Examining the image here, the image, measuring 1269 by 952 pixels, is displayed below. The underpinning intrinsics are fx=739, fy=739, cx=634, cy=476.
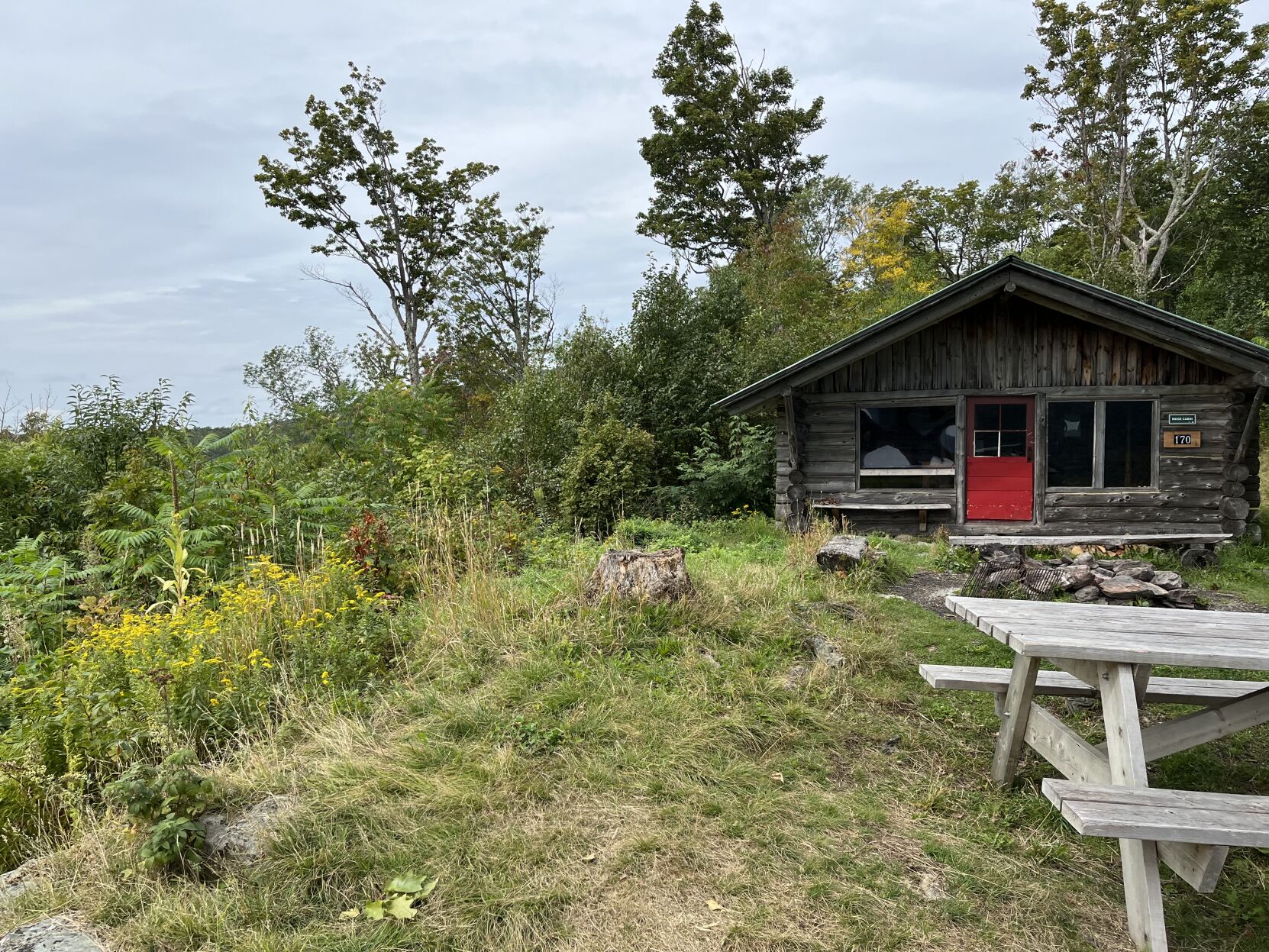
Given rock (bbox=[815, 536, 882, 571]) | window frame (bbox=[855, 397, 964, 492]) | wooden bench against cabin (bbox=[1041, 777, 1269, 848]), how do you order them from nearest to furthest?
wooden bench against cabin (bbox=[1041, 777, 1269, 848])
rock (bbox=[815, 536, 882, 571])
window frame (bbox=[855, 397, 964, 492])

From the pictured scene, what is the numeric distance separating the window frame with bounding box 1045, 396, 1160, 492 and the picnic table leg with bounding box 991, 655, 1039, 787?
930cm

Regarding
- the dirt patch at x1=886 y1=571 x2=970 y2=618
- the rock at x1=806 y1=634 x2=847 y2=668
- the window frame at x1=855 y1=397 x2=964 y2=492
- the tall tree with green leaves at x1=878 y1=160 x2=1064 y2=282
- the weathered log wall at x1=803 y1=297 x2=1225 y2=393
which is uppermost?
the tall tree with green leaves at x1=878 y1=160 x2=1064 y2=282

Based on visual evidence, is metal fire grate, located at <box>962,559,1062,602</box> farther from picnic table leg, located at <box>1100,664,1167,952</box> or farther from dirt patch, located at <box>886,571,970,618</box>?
picnic table leg, located at <box>1100,664,1167,952</box>

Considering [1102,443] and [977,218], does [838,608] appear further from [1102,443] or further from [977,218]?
[977,218]

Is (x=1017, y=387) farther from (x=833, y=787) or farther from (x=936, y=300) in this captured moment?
(x=833, y=787)

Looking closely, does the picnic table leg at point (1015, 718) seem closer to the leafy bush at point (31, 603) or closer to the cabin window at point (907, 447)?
the leafy bush at point (31, 603)

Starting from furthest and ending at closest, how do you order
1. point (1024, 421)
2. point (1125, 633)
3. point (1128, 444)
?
point (1024, 421)
point (1128, 444)
point (1125, 633)

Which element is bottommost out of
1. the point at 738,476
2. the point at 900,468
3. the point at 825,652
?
the point at 825,652

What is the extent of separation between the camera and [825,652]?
5.33 meters

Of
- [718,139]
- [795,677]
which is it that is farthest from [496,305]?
[795,677]

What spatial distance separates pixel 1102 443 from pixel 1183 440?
1.09m

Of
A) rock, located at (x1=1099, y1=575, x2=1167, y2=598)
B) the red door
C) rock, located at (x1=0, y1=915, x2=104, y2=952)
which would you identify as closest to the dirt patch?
rock, located at (x1=1099, y1=575, x2=1167, y2=598)

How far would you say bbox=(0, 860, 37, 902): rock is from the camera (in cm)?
314

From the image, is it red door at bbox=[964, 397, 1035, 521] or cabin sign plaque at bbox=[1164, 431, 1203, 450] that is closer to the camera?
cabin sign plaque at bbox=[1164, 431, 1203, 450]
